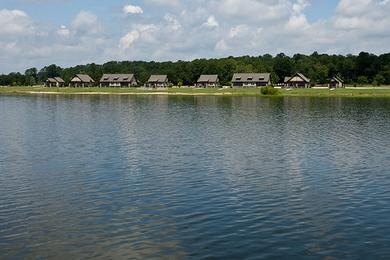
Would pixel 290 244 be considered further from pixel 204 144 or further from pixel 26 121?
pixel 26 121

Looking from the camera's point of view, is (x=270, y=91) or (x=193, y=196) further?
(x=270, y=91)

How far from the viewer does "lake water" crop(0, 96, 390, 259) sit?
20.1 meters

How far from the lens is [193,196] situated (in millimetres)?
27906

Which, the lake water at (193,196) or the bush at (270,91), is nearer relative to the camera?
the lake water at (193,196)

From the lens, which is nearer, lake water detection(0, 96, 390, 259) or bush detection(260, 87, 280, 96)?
lake water detection(0, 96, 390, 259)

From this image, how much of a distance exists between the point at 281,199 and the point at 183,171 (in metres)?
9.42

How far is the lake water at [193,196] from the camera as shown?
66.0 feet

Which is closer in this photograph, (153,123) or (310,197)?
(310,197)

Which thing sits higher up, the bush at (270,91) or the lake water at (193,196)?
the bush at (270,91)

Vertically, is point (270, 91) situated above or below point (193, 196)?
above

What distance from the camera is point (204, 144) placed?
48.6 meters

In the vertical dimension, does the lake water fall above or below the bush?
below

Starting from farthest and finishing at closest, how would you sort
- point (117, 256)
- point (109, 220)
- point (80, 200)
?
point (80, 200), point (109, 220), point (117, 256)

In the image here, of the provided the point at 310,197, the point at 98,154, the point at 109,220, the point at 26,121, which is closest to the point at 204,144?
the point at 98,154
